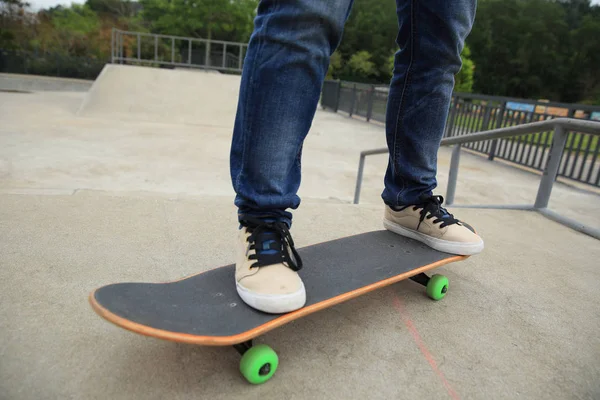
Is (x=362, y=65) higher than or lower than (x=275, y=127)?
higher

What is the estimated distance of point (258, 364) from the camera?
0.85 m

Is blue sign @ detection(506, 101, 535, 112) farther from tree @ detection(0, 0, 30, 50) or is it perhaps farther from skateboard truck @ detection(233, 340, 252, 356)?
tree @ detection(0, 0, 30, 50)

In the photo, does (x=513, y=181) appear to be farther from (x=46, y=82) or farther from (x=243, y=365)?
(x=46, y=82)

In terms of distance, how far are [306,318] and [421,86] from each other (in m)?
0.81

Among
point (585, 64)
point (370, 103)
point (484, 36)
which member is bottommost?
point (370, 103)

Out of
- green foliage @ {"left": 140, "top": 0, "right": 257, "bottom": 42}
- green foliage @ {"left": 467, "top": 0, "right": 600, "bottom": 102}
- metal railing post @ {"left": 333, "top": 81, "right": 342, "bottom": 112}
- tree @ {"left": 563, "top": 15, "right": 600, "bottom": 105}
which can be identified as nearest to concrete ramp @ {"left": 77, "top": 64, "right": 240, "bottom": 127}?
metal railing post @ {"left": 333, "top": 81, "right": 342, "bottom": 112}

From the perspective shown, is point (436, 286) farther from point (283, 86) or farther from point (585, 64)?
point (585, 64)

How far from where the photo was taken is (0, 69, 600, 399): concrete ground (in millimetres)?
879

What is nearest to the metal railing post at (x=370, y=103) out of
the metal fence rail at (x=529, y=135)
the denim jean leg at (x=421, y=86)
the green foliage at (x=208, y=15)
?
the metal fence rail at (x=529, y=135)

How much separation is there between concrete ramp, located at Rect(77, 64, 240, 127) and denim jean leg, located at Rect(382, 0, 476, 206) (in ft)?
30.3

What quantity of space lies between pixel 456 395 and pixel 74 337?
894 millimetres

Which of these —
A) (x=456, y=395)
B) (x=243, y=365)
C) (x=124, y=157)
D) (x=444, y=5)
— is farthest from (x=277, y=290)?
(x=124, y=157)

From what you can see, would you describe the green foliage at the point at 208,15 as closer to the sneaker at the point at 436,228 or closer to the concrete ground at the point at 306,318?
the concrete ground at the point at 306,318

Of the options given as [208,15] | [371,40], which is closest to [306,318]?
[208,15]
